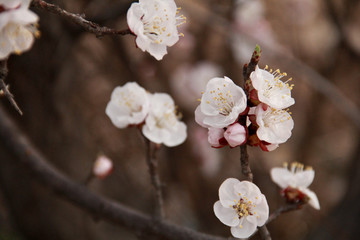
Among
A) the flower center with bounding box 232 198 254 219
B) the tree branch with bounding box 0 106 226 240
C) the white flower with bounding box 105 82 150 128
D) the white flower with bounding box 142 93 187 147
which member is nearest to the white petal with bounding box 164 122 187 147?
the white flower with bounding box 142 93 187 147

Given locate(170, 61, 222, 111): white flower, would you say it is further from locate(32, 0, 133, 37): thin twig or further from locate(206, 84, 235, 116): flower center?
locate(32, 0, 133, 37): thin twig

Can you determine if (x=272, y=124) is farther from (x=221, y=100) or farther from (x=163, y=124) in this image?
(x=163, y=124)

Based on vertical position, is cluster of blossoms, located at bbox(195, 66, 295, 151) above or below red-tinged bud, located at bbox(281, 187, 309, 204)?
above

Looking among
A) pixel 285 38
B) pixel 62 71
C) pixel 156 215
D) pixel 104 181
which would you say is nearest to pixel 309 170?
pixel 156 215

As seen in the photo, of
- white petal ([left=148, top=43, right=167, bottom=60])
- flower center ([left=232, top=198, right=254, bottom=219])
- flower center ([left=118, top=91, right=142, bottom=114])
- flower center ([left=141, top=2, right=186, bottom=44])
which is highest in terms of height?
flower center ([left=141, top=2, right=186, bottom=44])

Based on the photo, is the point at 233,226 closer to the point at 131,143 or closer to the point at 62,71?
the point at 62,71

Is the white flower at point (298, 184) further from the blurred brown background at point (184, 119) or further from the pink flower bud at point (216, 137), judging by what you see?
the blurred brown background at point (184, 119)

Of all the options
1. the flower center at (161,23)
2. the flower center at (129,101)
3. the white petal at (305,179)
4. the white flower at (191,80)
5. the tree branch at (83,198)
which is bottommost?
the white flower at (191,80)

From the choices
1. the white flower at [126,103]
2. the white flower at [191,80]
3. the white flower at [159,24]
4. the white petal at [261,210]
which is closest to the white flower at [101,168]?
the white flower at [126,103]
